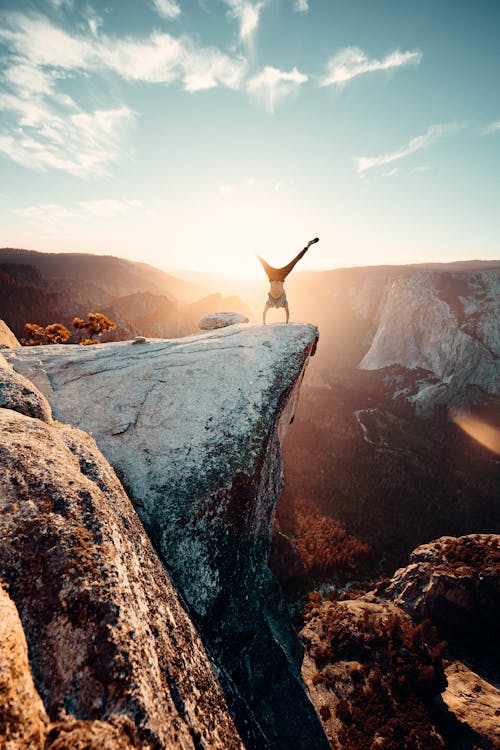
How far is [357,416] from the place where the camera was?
62406mm

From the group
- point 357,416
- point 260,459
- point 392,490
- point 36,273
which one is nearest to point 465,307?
point 357,416

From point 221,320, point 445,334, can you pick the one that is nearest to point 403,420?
point 445,334

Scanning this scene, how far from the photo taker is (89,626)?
3740mm

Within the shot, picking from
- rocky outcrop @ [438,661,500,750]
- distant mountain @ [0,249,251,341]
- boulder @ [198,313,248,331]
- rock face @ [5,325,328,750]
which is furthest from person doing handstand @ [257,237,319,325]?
distant mountain @ [0,249,251,341]

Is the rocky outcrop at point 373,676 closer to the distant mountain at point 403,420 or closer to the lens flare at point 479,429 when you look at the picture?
the distant mountain at point 403,420

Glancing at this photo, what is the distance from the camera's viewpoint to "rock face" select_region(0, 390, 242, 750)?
3.10 metres

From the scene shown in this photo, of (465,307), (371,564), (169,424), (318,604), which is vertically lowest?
(371,564)

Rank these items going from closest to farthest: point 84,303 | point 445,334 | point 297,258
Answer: point 297,258
point 445,334
point 84,303

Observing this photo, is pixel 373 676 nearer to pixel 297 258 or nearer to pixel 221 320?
pixel 297 258

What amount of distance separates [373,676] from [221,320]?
24959mm

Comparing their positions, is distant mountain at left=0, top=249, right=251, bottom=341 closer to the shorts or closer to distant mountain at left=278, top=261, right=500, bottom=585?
distant mountain at left=278, top=261, right=500, bottom=585

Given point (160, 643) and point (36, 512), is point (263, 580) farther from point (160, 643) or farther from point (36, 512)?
point (36, 512)

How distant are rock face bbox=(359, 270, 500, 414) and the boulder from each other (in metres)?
57.0

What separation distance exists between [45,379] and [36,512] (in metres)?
9.27
